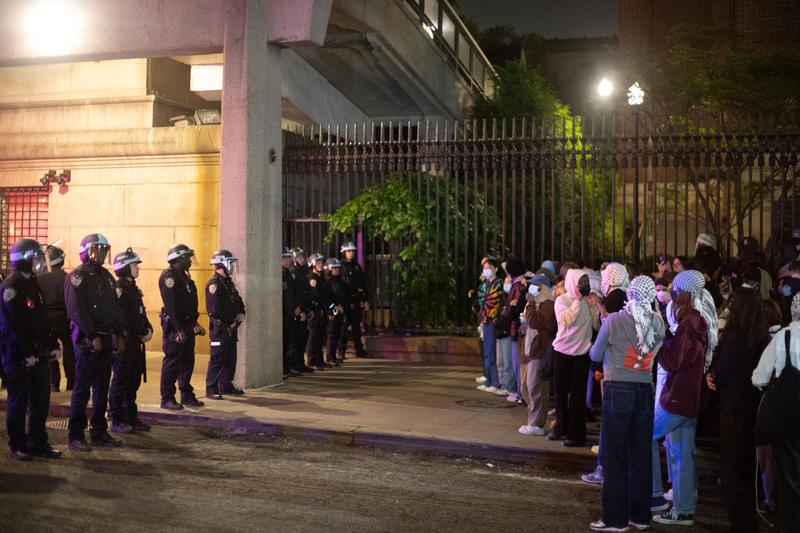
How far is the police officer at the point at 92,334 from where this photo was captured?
9555 mm

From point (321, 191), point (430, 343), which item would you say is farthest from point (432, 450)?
Answer: point (321, 191)

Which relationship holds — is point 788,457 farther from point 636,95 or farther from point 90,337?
point 636,95

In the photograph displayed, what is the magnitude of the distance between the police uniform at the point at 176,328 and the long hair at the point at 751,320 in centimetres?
682

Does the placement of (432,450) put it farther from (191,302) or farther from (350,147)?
(350,147)

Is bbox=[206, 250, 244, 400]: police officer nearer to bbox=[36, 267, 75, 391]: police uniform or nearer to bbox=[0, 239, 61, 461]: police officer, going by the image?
bbox=[36, 267, 75, 391]: police uniform

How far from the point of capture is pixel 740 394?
6.96m

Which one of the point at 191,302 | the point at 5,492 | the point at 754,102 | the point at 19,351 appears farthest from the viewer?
the point at 754,102

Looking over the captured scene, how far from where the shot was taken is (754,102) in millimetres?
25500

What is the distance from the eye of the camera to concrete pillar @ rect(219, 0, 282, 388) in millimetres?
13086

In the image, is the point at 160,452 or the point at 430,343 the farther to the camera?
the point at 430,343

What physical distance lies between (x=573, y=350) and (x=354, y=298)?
7138 mm

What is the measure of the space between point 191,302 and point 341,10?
28.3 feet

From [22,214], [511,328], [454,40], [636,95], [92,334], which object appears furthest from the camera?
[454,40]

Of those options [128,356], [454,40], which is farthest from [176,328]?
[454,40]
